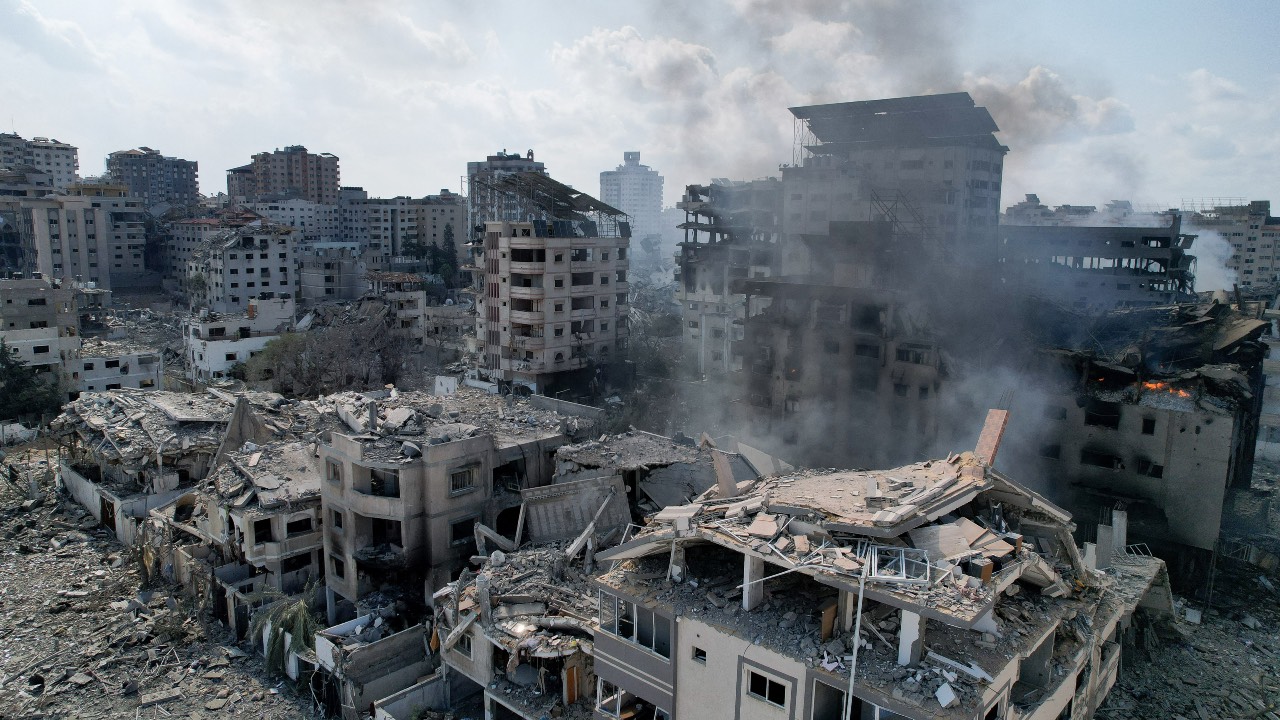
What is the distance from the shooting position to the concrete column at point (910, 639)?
9.67 m

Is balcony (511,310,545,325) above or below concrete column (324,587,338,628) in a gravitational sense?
above

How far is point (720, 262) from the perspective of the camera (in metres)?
43.1

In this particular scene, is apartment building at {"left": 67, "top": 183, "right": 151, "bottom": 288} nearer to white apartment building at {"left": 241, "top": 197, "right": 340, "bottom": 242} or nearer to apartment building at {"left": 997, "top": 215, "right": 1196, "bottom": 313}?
white apartment building at {"left": 241, "top": 197, "right": 340, "bottom": 242}

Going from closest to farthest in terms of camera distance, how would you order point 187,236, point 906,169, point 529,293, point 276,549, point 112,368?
point 276,549 → point 529,293 → point 112,368 → point 906,169 → point 187,236

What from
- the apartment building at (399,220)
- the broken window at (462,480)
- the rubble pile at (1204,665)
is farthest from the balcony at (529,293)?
the apartment building at (399,220)

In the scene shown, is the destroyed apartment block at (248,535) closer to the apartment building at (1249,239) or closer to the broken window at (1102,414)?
the broken window at (1102,414)

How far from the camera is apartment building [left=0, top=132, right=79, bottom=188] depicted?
90062 mm

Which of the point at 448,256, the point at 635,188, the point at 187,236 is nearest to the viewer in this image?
the point at 187,236

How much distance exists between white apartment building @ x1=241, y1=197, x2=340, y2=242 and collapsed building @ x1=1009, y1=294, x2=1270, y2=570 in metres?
70.3

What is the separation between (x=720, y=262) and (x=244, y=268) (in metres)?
32.7

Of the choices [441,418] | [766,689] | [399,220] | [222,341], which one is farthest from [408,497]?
[399,220]

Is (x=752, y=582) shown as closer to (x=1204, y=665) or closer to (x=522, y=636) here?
(x=522, y=636)

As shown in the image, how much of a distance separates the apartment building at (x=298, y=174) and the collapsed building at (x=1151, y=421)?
8114 centimetres

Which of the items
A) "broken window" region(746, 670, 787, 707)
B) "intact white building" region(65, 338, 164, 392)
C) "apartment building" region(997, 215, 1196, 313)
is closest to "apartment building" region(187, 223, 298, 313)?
"intact white building" region(65, 338, 164, 392)
